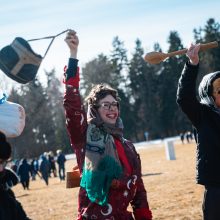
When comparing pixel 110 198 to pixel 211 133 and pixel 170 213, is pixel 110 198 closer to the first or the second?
pixel 211 133

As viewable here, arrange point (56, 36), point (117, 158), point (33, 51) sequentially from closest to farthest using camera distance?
point (33, 51), point (56, 36), point (117, 158)

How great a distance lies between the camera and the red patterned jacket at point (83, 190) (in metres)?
3.62

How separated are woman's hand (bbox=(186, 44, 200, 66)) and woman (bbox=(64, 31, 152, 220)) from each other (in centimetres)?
70

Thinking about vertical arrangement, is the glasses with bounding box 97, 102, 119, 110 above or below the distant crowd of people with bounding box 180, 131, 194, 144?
above

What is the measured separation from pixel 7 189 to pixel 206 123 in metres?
2.02

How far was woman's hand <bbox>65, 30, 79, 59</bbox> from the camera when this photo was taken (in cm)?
369

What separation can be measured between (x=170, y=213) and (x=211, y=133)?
5.26 metres

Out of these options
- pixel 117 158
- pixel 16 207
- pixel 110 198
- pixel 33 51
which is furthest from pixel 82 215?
pixel 33 51

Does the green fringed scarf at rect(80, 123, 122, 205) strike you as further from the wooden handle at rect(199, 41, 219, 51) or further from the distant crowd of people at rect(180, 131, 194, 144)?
the distant crowd of people at rect(180, 131, 194, 144)

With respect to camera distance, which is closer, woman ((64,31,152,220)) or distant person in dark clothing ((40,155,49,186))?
woman ((64,31,152,220))

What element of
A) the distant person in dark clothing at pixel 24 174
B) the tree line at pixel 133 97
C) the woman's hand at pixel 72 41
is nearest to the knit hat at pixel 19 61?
the woman's hand at pixel 72 41

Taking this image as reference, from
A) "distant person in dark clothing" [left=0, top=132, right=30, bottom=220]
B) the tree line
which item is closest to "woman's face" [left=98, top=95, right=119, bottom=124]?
"distant person in dark clothing" [left=0, top=132, right=30, bottom=220]

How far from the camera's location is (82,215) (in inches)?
143

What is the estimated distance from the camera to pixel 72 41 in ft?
12.1
